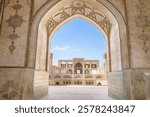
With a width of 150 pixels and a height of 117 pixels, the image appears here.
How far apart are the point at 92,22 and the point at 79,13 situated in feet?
2.90

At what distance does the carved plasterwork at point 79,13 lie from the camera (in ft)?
20.5

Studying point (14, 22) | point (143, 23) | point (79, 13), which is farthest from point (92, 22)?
point (14, 22)

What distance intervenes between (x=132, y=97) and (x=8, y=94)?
13.8 ft

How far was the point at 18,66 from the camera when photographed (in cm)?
425

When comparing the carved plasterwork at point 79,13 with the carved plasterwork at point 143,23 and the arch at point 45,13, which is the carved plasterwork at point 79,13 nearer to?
the arch at point 45,13

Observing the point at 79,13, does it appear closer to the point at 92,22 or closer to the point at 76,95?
the point at 92,22

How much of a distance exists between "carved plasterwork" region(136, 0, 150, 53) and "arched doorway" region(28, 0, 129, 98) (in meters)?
0.57

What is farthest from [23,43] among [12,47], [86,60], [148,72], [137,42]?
[86,60]

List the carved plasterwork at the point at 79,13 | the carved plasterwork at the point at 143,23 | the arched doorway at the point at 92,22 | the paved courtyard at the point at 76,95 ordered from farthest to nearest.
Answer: the carved plasterwork at the point at 79,13 < the paved courtyard at the point at 76,95 < the arched doorway at the point at 92,22 < the carved plasterwork at the point at 143,23

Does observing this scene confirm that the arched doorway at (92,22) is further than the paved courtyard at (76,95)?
No

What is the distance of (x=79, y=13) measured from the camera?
6.68 metres

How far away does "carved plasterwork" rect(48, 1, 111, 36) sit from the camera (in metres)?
6.26

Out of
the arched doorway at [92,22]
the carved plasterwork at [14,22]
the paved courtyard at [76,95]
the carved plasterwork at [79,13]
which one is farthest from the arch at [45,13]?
the paved courtyard at [76,95]

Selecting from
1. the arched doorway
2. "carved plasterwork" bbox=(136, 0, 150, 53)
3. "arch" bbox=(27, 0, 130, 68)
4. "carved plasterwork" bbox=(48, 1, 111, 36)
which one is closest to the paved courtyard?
the arched doorway
